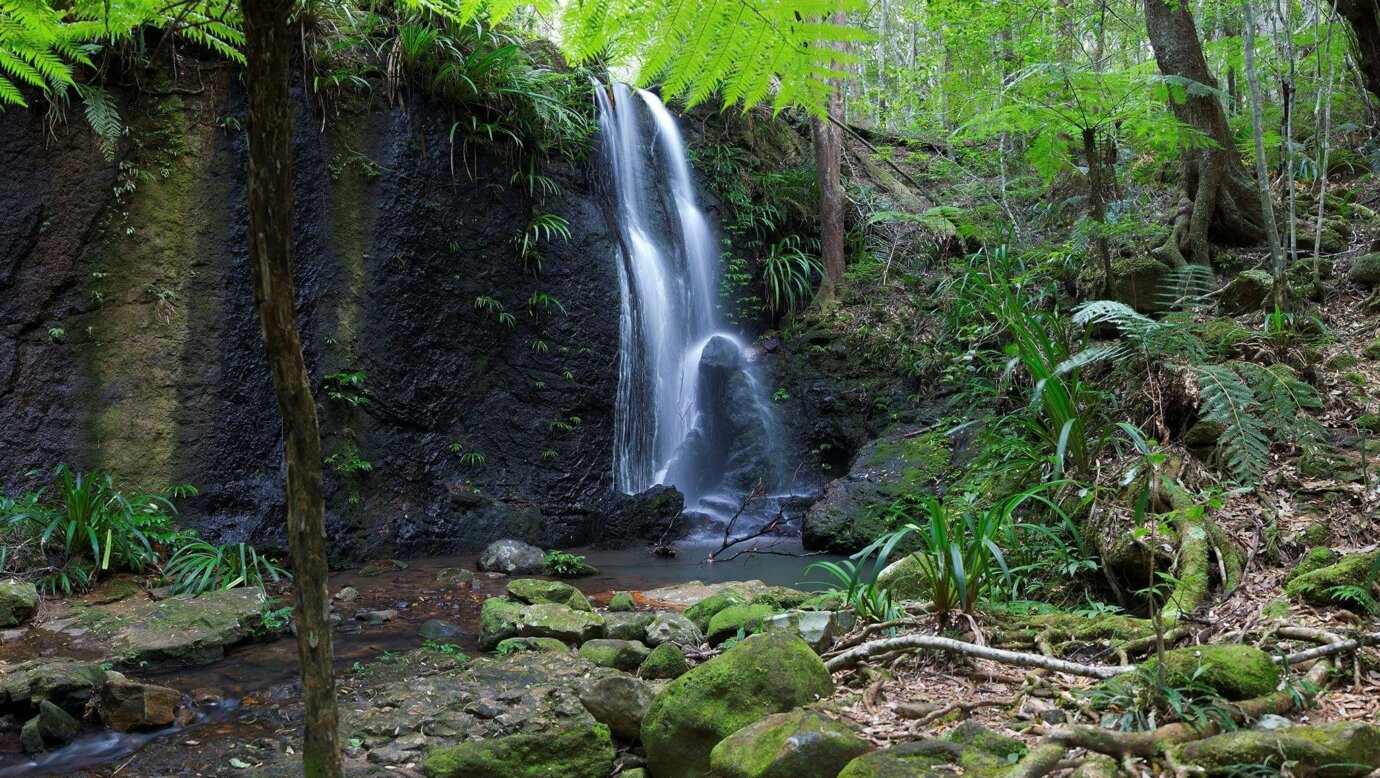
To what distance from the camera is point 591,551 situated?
8133 millimetres

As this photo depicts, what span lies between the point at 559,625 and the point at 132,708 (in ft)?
6.75

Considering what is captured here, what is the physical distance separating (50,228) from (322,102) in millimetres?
2532

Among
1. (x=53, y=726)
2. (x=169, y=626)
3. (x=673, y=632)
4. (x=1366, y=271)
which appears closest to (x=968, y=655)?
(x=673, y=632)

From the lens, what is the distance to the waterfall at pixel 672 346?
31.3 ft

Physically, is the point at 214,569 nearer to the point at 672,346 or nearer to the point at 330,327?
the point at 330,327

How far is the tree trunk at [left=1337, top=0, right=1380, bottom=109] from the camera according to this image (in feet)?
11.1

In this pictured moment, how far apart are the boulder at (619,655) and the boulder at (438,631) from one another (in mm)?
1170

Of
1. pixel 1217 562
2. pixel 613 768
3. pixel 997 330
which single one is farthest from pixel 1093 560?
pixel 997 330

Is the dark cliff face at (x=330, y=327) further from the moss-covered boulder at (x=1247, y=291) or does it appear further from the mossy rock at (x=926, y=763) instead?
the mossy rock at (x=926, y=763)

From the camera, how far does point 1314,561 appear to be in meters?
2.96

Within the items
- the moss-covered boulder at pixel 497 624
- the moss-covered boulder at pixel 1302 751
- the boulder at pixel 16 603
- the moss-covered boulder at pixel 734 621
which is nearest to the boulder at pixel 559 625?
the moss-covered boulder at pixel 497 624

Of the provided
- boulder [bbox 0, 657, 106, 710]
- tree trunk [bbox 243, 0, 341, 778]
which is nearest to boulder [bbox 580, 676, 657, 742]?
tree trunk [bbox 243, 0, 341, 778]

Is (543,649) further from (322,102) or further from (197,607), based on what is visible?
(322,102)

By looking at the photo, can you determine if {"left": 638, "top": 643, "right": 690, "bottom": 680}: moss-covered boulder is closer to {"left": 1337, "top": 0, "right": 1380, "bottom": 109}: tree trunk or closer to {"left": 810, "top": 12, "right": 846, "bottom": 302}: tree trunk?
{"left": 1337, "top": 0, "right": 1380, "bottom": 109}: tree trunk
